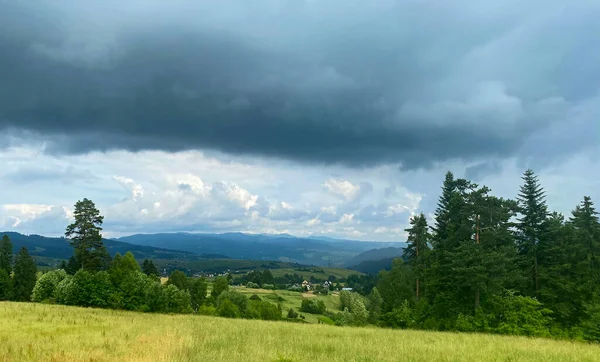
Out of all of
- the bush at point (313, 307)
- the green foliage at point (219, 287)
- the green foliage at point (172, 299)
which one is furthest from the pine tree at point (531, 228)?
the bush at point (313, 307)

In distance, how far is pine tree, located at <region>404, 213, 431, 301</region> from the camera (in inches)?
1889

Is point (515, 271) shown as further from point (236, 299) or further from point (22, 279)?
point (22, 279)

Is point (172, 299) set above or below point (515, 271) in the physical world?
below

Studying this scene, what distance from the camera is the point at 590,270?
34.7 m

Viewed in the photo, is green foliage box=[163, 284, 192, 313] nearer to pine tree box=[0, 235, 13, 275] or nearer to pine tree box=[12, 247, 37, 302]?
pine tree box=[12, 247, 37, 302]

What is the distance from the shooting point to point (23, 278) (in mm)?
72312

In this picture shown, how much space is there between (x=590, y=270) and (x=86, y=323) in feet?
128

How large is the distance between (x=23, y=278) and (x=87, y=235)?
29.8 meters

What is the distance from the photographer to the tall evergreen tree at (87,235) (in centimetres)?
5359

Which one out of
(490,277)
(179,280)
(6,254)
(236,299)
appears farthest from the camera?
(6,254)

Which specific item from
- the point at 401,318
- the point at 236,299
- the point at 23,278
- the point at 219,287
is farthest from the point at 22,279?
the point at 401,318

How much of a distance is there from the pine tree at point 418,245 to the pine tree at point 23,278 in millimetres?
66701

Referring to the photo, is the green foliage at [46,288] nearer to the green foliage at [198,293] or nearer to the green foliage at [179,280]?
the green foliage at [179,280]

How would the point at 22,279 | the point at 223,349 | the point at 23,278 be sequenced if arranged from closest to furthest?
1. the point at 223,349
2. the point at 22,279
3. the point at 23,278
